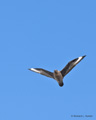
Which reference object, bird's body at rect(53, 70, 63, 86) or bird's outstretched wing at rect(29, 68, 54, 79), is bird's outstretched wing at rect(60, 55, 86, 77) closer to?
bird's body at rect(53, 70, 63, 86)

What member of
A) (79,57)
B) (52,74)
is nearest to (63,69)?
(52,74)

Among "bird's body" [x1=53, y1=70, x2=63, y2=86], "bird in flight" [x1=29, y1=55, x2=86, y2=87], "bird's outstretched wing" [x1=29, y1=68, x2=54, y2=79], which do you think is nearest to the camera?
"bird's body" [x1=53, y1=70, x2=63, y2=86]

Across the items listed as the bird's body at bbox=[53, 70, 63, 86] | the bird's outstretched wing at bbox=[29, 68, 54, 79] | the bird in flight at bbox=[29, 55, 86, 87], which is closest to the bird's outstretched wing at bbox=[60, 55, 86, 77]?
the bird in flight at bbox=[29, 55, 86, 87]

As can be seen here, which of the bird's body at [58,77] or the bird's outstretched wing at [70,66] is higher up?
the bird's outstretched wing at [70,66]

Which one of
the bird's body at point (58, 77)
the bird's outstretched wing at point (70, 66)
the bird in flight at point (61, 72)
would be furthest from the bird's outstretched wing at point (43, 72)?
the bird's outstretched wing at point (70, 66)

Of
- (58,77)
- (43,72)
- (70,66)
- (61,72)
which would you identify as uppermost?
(43,72)

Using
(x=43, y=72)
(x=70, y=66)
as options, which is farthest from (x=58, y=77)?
(x=43, y=72)

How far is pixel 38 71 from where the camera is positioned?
60.1 meters

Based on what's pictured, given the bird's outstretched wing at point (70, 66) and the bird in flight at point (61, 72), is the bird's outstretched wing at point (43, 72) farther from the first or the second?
the bird's outstretched wing at point (70, 66)

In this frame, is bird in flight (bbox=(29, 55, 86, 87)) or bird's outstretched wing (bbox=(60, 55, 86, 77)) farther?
bird's outstretched wing (bbox=(60, 55, 86, 77))

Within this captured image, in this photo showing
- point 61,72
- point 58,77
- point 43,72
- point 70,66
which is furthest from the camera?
point 43,72

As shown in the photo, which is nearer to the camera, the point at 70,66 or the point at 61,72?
the point at 61,72

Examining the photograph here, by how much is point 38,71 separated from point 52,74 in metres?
5.88

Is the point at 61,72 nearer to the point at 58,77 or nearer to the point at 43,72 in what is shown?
the point at 58,77
